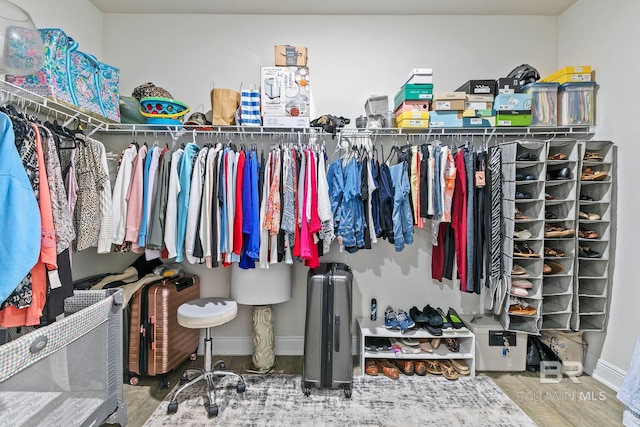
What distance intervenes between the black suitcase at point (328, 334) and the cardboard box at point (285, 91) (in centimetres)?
126

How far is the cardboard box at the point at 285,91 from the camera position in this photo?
2.44m

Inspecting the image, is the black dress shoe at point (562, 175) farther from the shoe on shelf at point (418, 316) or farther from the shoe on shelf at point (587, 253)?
the shoe on shelf at point (418, 316)

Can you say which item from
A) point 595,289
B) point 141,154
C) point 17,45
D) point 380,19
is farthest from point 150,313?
point 595,289

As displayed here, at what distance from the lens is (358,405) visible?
6.96ft

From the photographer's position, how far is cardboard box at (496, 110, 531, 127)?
8.22 feet

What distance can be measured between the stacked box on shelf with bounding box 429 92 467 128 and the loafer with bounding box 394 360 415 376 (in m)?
1.86

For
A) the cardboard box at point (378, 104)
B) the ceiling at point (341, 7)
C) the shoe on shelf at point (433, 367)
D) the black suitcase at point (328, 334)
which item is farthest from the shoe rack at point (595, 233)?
the black suitcase at point (328, 334)

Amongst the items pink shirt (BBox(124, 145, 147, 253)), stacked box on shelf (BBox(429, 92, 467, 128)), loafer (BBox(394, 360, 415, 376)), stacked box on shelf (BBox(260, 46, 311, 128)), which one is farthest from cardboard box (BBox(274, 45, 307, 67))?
loafer (BBox(394, 360, 415, 376))

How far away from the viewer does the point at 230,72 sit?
9.33 ft

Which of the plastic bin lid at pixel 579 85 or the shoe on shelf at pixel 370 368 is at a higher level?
the plastic bin lid at pixel 579 85

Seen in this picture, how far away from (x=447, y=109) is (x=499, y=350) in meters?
1.93

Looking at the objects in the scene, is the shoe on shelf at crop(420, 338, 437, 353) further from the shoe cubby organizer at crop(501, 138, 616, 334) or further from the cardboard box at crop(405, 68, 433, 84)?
the cardboard box at crop(405, 68, 433, 84)

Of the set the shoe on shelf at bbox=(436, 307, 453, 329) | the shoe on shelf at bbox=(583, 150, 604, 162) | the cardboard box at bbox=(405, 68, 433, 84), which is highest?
the cardboard box at bbox=(405, 68, 433, 84)

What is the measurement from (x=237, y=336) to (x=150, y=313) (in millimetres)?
820
